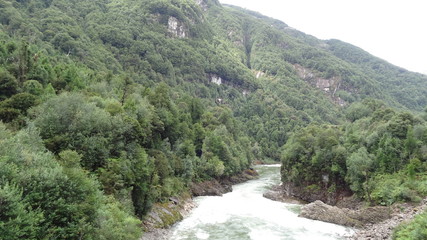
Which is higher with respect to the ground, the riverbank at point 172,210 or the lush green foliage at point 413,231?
the lush green foliage at point 413,231

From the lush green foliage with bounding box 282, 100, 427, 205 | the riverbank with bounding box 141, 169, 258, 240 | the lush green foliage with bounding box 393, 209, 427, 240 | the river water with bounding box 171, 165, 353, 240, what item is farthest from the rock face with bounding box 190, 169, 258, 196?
the lush green foliage with bounding box 393, 209, 427, 240

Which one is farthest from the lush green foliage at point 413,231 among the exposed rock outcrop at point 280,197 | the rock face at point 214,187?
the rock face at point 214,187

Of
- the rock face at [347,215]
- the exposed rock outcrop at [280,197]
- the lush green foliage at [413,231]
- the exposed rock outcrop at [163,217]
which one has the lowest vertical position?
the exposed rock outcrop at [280,197]

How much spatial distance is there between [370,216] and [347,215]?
3.44 metres

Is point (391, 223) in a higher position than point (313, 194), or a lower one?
higher

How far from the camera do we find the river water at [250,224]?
42.5 meters

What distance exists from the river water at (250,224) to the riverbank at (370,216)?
1854mm

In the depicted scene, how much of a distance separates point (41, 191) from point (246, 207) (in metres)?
42.9

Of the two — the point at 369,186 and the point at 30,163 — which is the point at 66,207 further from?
the point at 369,186

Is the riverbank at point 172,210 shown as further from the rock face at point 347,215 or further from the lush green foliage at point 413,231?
the lush green foliage at point 413,231

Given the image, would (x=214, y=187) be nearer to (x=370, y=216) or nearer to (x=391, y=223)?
(x=370, y=216)

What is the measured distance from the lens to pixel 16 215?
2048cm

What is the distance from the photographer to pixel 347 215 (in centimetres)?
5216

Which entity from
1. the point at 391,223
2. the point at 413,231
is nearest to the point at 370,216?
the point at 391,223
